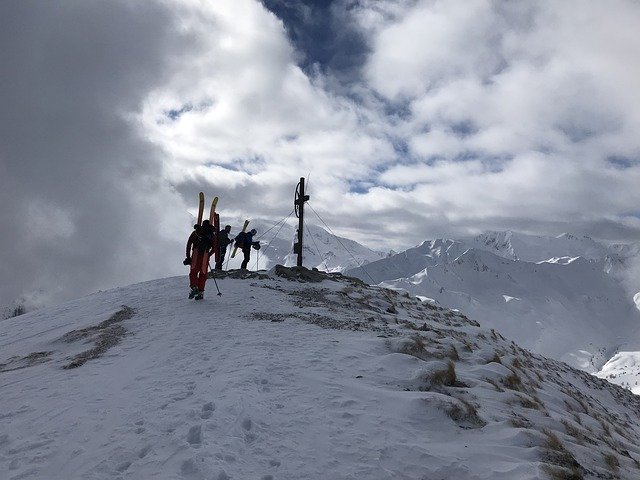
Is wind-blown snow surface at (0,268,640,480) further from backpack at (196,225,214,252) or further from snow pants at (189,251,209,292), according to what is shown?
backpack at (196,225,214,252)

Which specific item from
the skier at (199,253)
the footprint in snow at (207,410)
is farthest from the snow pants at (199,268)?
the footprint in snow at (207,410)

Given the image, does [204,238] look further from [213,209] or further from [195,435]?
[195,435]

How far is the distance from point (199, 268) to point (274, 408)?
936 cm

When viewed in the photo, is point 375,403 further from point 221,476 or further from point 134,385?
point 134,385

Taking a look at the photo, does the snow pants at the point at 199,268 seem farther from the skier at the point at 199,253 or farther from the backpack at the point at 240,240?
the backpack at the point at 240,240

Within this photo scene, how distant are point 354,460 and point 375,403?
158 centimetres

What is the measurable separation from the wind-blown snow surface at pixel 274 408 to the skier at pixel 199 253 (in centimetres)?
219

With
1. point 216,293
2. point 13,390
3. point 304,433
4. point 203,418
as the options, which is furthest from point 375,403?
point 216,293

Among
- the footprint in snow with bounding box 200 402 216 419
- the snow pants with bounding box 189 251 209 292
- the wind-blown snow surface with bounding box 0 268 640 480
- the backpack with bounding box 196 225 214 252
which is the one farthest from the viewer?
the snow pants with bounding box 189 251 209 292

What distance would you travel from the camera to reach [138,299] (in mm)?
15844

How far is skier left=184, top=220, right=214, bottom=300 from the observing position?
48.0 feet

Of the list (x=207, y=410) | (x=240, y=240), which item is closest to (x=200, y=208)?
(x=240, y=240)

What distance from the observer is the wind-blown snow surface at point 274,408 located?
16.8 ft

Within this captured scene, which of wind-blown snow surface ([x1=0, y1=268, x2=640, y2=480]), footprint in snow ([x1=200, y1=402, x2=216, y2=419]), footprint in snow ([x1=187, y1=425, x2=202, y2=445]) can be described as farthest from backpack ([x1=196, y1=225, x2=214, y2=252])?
footprint in snow ([x1=187, y1=425, x2=202, y2=445])
